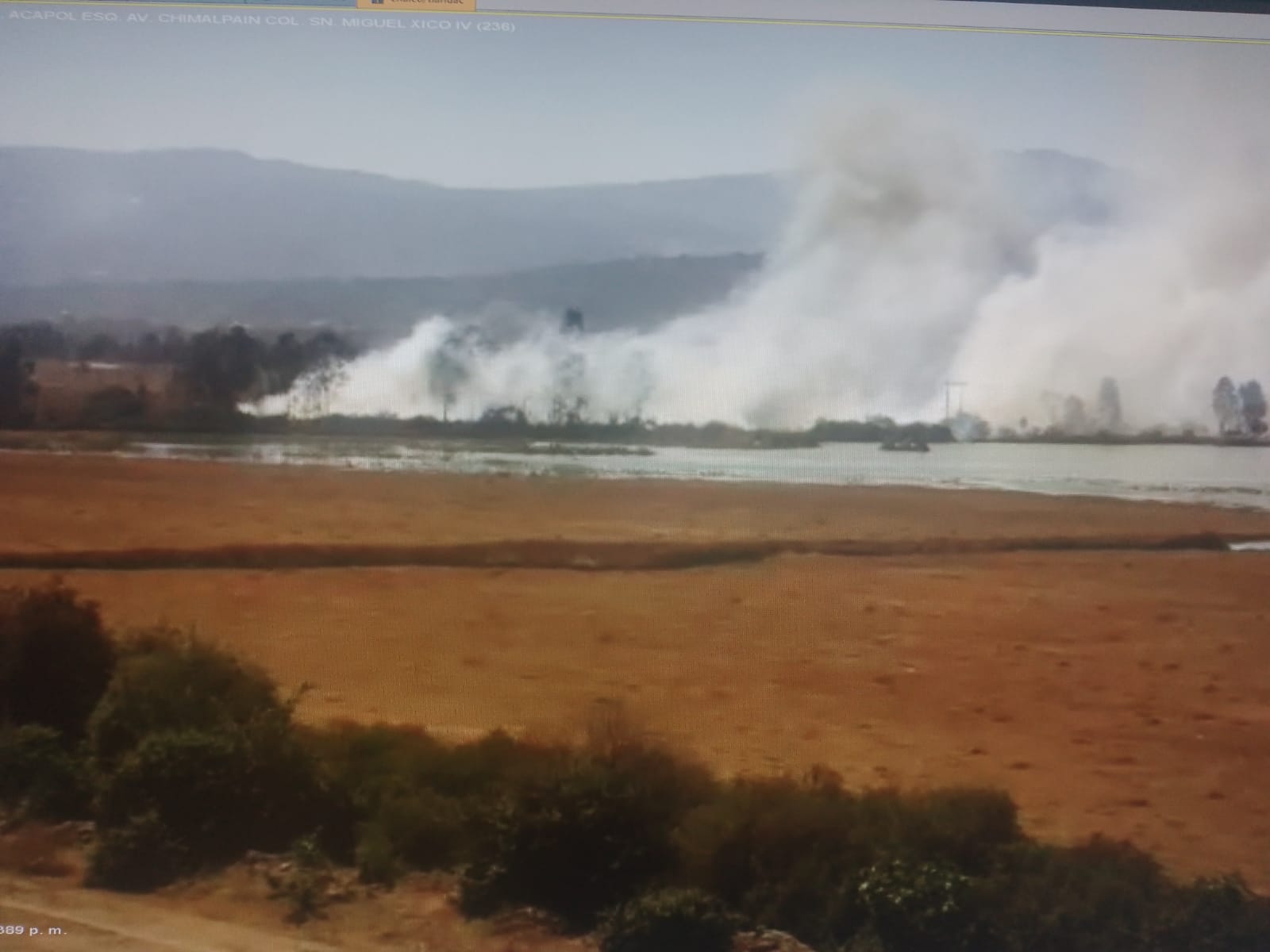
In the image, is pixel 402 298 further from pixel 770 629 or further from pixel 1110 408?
pixel 1110 408

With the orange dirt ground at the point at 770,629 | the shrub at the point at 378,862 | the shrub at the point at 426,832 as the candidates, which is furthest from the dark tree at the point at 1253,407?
the shrub at the point at 378,862

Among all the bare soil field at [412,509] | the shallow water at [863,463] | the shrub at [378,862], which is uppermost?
the shallow water at [863,463]

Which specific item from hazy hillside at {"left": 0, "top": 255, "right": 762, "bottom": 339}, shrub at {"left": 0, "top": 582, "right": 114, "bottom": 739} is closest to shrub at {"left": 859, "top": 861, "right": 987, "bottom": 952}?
hazy hillside at {"left": 0, "top": 255, "right": 762, "bottom": 339}

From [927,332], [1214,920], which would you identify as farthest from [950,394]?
[1214,920]

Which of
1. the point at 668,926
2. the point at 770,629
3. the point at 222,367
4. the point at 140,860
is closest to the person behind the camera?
the point at 668,926

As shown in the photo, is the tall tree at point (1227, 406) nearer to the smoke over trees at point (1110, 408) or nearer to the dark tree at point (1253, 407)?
the dark tree at point (1253, 407)

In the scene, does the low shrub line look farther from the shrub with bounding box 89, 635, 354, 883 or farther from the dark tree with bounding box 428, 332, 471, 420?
the dark tree with bounding box 428, 332, 471, 420

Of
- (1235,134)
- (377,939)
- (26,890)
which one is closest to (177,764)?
(26,890)
